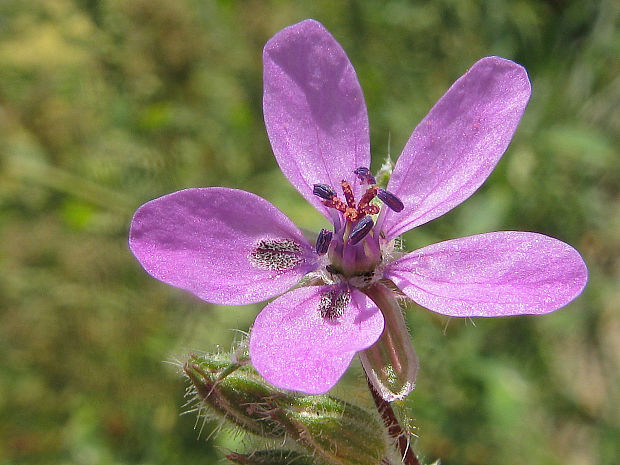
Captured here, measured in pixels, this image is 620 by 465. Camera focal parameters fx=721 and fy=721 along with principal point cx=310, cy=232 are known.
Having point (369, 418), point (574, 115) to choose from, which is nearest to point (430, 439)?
point (574, 115)

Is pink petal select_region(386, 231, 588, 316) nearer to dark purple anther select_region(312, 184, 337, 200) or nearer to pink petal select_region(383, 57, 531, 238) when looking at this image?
pink petal select_region(383, 57, 531, 238)

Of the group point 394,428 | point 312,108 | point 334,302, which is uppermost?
point 312,108

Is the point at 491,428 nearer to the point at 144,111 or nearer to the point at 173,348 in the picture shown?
the point at 173,348

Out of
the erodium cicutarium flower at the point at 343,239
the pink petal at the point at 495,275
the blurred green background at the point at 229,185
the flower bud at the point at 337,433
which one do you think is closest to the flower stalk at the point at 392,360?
the erodium cicutarium flower at the point at 343,239

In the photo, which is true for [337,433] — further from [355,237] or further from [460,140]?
[460,140]

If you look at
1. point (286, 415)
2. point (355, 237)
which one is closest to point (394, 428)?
point (286, 415)

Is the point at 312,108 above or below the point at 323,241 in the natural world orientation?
above

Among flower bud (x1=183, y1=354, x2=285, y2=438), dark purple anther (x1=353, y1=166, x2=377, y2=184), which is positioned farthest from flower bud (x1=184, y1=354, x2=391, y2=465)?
dark purple anther (x1=353, y1=166, x2=377, y2=184)
